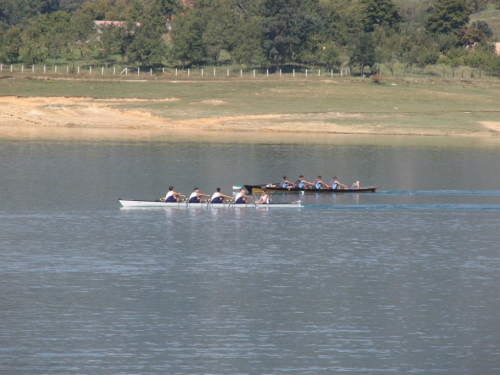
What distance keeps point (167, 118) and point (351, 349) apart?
7508 centimetres

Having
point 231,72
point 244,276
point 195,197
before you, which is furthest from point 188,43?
point 244,276

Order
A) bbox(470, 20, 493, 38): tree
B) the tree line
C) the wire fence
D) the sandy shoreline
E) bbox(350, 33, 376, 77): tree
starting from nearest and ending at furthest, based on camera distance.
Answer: the sandy shoreline < the wire fence < bbox(350, 33, 376, 77): tree < the tree line < bbox(470, 20, 493, 38): tree

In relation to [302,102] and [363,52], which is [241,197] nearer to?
[302,102]

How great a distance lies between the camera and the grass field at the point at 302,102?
97500mm

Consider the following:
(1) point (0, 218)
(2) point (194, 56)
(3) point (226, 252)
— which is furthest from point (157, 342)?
(2) point (194, 56)

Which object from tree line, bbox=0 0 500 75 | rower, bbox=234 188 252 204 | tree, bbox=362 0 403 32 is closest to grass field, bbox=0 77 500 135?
tree line, bbox=0 0 500 75

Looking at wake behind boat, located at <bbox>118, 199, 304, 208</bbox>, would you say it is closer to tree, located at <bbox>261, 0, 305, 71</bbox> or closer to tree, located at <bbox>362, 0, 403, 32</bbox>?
tree, located at <bbox>261, 0, 305, 71</bbox>

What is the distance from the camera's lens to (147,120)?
325 feet

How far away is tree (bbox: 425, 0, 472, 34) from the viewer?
15662 cm

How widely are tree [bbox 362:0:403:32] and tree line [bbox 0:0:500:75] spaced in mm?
177

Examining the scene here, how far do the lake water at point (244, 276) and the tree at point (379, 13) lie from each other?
8873 cm

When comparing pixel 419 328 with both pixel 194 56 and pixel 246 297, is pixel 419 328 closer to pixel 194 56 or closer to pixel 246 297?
pixel 246 297

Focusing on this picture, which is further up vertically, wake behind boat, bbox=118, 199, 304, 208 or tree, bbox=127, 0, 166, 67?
tree, bbox=127, 0, 166, 67

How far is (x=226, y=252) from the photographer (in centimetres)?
3922
